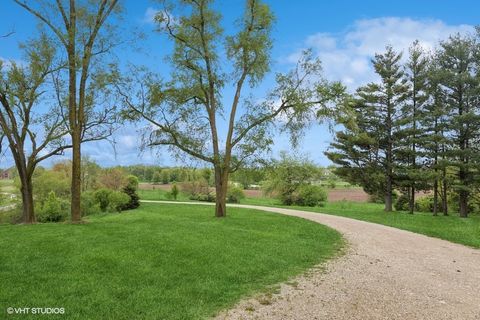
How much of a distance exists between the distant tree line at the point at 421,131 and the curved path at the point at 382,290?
536 inches

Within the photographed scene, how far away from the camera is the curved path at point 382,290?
512 centimetres

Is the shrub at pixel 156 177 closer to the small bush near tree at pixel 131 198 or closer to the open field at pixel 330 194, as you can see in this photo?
the open field at pixel 330 194

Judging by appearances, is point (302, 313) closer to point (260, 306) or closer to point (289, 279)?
point (260, 306)

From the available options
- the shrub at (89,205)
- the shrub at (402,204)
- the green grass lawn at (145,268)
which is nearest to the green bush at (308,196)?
the shrub at (402,204)

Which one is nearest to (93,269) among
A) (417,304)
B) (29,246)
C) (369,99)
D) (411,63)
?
(29,246)

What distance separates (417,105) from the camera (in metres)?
24.7

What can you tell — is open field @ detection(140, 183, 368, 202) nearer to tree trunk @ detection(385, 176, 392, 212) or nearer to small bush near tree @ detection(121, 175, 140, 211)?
small bush near tree @ detection(121, 175, 140, 211)

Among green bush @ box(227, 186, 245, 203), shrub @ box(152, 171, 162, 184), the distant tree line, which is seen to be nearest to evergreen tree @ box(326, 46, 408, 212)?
the distant tree line

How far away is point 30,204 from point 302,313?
46.5 feet

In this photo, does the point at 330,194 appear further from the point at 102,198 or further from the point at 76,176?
the point at 76,176

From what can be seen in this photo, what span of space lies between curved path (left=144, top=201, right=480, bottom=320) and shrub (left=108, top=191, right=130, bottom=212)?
2329cm

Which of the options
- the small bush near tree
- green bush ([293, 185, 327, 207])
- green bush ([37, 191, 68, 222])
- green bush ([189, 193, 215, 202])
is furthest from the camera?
green bush ([189, 193, 215, 202])

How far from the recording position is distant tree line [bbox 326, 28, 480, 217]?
2238 centimetres

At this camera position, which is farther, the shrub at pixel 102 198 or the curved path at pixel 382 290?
the shrub at pixel 102 198
